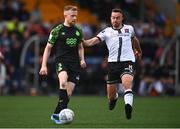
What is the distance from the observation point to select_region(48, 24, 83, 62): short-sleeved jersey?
1577 centimetres

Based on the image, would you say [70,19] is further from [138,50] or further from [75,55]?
[138,50]

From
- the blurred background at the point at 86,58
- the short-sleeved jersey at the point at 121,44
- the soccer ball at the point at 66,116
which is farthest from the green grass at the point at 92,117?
the blurred background at the point at 86,58

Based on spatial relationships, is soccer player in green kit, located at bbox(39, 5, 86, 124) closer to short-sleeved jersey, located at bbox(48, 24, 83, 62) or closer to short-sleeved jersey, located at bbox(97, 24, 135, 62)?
short-sleeved jersey, located at bbox(48, 24, 83, 62)

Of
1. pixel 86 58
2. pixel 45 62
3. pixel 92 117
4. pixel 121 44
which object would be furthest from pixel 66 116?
pixel 86 58

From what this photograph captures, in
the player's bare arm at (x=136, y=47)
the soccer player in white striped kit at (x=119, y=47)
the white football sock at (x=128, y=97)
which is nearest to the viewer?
the white football sock at (x=128, y=97)

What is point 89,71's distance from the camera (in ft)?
104

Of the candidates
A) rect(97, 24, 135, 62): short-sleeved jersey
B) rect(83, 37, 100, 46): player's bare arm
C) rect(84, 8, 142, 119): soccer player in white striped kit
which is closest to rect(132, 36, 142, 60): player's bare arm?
rect(84, 8, 142, 119): soccer player in white striped kit

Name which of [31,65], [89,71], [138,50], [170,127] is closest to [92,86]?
[89,71]

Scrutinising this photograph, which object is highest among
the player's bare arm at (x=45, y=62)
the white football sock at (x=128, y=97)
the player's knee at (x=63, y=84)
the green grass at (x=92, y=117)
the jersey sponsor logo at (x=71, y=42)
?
the jersey sponsor logo at (x=71, y=42)

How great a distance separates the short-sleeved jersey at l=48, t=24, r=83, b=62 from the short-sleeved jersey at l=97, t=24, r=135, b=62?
95cm

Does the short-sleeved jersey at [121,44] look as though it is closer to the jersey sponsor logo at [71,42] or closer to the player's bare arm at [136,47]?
the player's bare arm at [136,47]

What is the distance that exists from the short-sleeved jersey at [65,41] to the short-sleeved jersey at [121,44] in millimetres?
954

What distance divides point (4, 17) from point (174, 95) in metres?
8.55

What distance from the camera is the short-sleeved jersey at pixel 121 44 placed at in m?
16.5
